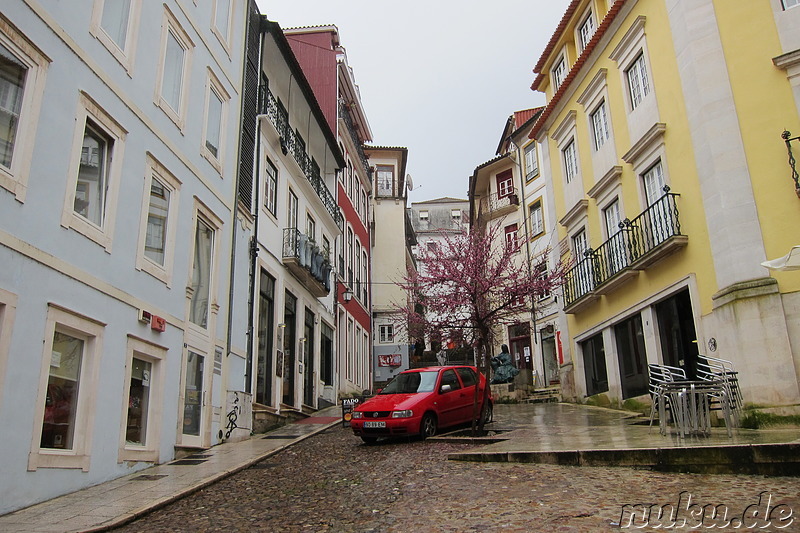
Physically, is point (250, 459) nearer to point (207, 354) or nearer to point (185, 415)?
point (185, 415)

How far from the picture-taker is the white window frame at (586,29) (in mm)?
18700

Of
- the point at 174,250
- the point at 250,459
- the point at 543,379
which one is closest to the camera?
the point at 250,459

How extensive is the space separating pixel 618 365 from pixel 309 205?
1095 centimetres

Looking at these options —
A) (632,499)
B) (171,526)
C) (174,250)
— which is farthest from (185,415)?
(632,499)

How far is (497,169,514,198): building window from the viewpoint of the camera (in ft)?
120

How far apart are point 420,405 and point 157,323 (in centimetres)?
499

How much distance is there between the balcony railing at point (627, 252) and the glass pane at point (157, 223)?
9777 mm

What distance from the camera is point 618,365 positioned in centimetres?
1669

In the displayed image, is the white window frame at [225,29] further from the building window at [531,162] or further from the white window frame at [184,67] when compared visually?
the building window at [531,162]

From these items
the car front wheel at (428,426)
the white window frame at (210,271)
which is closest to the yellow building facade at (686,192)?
the car front wheel at (428,426)

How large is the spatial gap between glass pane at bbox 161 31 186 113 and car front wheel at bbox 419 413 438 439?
24.3ft

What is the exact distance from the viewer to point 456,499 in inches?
255

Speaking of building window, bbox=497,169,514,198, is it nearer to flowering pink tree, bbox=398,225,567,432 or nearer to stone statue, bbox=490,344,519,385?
stone statue, bbox=490,344,519,385

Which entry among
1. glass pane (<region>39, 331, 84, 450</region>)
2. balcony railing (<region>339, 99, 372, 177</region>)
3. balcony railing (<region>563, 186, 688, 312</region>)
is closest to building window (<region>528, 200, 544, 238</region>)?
balcony railing (<region>339, 99, 372, 177</region>)
